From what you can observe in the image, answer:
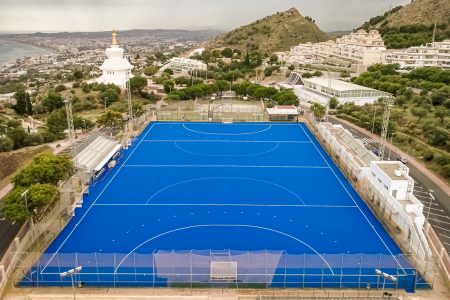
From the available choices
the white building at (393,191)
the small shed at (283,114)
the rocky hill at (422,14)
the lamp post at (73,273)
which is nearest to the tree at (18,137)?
the lamp post at (73,273)

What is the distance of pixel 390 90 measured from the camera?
5788 cm

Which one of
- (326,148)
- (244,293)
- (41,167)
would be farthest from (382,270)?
(326,148)

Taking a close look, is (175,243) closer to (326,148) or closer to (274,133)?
(326,148)

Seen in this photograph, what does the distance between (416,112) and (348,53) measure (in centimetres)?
4376

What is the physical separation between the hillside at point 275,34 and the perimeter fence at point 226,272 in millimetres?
104544

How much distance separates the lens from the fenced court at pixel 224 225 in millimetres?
16844

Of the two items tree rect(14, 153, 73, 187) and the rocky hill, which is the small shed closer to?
tree rect(14, 153, 73, 187)

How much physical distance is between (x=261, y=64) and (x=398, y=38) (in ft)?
106

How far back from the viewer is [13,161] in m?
32.7

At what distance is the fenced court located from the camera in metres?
16.8

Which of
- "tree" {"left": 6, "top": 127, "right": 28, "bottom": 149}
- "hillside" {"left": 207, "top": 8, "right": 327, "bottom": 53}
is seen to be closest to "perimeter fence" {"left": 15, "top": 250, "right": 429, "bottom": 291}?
"tree" {"left": 6, "top": 127, "right": 28, "bottom": 149}

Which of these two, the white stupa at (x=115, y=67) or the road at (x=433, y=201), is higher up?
the white stupa at (x=115, y=67)

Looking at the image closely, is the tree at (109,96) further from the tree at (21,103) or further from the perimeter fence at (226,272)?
the perimeter fence at (226,272)

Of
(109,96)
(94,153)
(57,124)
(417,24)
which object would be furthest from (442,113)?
(417,24)
